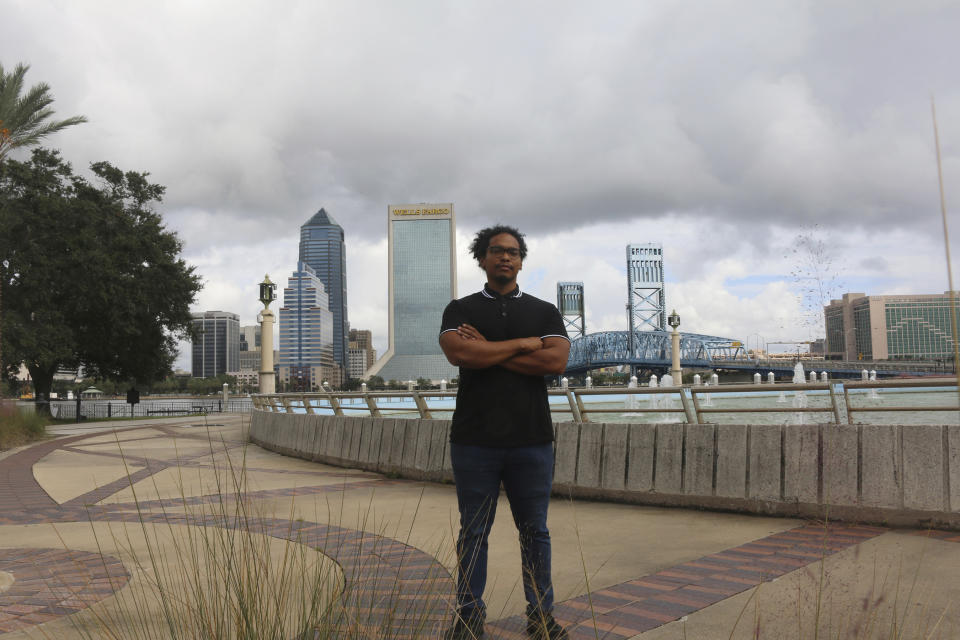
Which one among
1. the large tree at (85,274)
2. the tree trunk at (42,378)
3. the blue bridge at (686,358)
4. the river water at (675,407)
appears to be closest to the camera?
the river water at (675,407)

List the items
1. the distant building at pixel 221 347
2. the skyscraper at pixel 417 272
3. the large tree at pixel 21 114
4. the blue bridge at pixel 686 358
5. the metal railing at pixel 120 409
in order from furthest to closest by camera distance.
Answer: the skyscraper at pixel 417 272, the distant building at pixel 221 347, the blue bridge at pixel 686 358, the metal railing at pixel 120 409, the large tree at pixel 21 114

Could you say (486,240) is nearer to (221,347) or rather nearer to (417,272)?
(221,347)

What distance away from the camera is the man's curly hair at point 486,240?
11.0ft

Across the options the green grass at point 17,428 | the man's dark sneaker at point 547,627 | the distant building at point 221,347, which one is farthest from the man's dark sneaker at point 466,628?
the distant building at point 221,347

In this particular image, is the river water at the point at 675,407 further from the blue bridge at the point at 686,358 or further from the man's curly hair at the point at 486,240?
the blue bridge at the point at 686,358

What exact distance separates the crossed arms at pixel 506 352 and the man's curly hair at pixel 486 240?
455 mm

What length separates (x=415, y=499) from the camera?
6867 millimetres

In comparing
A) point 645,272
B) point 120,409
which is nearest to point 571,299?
point 645,272

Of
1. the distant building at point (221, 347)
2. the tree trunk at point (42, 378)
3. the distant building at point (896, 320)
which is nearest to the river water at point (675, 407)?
the tree trunk at point (42, 378)

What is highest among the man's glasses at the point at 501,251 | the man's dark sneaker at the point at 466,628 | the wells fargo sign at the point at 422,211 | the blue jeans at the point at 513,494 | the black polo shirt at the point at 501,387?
the wells fargo sign at the point at 422,211

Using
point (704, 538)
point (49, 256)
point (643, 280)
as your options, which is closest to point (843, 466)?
point (704, 538)

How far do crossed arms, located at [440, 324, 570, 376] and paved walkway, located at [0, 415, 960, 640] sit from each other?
700 mm

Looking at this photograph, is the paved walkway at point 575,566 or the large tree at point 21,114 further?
the large tree at point 21,114

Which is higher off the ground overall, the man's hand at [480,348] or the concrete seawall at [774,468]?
the man's hand at [480,348]
